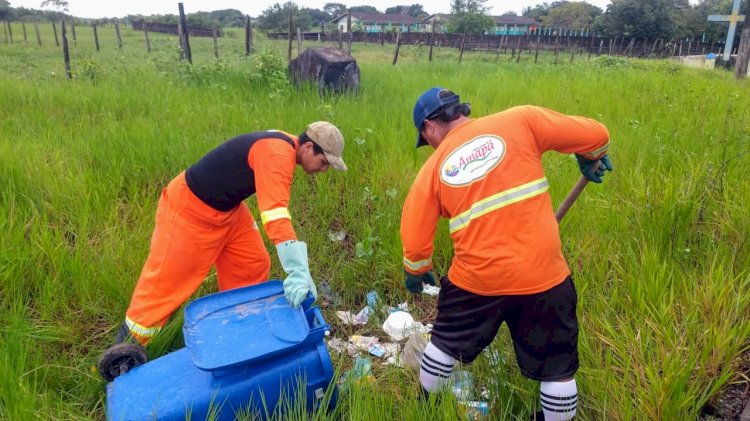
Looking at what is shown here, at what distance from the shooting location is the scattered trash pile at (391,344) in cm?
209

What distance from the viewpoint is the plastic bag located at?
237 cm

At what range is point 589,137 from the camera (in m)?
1.98

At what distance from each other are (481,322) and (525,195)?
1.68ft

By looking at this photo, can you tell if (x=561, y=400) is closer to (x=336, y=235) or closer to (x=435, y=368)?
(x=435, y=368)

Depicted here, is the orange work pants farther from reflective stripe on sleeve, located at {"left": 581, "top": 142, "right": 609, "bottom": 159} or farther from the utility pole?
the utility pole

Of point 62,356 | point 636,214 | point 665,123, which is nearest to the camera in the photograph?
point 62,356

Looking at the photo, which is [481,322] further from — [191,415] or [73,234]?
[73,234]

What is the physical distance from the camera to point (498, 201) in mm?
1776

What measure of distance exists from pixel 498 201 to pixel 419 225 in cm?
32

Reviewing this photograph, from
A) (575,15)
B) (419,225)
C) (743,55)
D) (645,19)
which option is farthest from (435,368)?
(575,15)

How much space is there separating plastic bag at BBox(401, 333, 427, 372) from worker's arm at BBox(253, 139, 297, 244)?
78 centimetres

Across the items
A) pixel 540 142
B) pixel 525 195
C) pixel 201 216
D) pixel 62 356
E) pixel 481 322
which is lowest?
pixel 62 356

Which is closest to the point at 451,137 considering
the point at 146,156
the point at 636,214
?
the point at 636,214

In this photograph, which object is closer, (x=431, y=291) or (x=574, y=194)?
(x=574, y=194)
